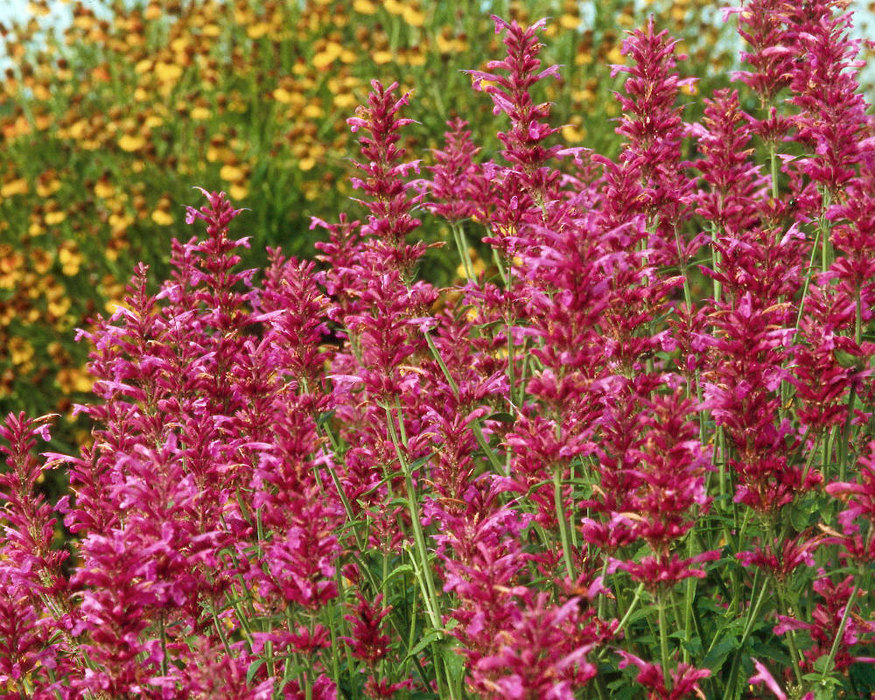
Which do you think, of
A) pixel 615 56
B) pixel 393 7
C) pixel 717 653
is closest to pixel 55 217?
pixel 393 7

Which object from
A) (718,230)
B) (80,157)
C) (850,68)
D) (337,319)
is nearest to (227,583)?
(337,319)

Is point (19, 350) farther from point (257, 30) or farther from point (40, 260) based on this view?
point (257, 30)

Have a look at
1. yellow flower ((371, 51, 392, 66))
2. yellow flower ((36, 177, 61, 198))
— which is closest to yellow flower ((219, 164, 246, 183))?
yellow flower ((36, 177, 61, 198))

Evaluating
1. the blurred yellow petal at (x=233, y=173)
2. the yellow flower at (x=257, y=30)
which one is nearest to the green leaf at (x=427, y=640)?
the blurred yellow petal at (x=233, y=173)

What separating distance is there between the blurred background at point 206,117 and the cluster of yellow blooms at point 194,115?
0.02 m

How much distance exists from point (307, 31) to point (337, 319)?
751 centimetres

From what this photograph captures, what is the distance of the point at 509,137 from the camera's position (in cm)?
308

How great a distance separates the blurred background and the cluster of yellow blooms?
0.8 inches

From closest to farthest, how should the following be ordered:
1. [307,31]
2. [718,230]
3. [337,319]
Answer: [718,230] → [337,319] → [307,31]

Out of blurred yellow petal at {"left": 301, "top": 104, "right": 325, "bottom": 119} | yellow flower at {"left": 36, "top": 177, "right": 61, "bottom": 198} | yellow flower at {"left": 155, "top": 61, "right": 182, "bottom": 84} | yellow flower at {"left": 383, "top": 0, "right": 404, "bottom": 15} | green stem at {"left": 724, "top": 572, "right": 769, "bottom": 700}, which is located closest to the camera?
green stem at {"left": 724, "top": 572, "right": 769, "bottom": 700}

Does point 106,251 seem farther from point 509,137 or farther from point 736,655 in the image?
point 736,655

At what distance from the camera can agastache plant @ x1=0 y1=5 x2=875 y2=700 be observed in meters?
2.22

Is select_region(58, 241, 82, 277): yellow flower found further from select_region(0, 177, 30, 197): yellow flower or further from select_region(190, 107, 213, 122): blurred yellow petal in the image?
select_region(190, 107, 213, 122): blurred yellow petal

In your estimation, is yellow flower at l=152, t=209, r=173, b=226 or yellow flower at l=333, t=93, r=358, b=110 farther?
yellow flower at l=333, t=93, r=358, b=110
